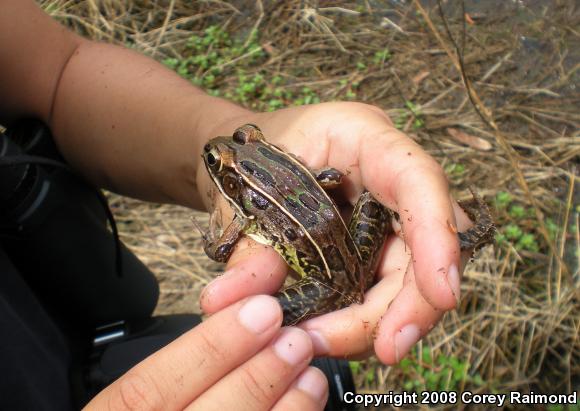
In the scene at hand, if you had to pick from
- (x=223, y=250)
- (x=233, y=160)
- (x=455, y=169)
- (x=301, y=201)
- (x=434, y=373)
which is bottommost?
(x=434, y=373)

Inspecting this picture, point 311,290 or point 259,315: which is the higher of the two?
point 259,315

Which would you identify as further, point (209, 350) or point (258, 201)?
point (258, 201)

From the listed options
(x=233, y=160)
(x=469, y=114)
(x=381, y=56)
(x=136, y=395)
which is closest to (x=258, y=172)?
(x=233, y=160)

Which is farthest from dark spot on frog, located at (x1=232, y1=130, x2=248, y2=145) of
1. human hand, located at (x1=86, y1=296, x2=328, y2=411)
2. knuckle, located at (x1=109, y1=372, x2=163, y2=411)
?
knuckle, located at (x1=109, y1=372, x2=163, y2=411)

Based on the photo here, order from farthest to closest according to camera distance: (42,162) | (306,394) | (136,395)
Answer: (42,162) → (306,394) → (136,395)

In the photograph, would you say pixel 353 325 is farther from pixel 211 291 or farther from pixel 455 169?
pixel 455 169

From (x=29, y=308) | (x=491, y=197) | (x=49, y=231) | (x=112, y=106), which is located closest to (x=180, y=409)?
(x=29, y=308)

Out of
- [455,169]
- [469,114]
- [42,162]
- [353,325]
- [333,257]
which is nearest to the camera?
[353,325]
